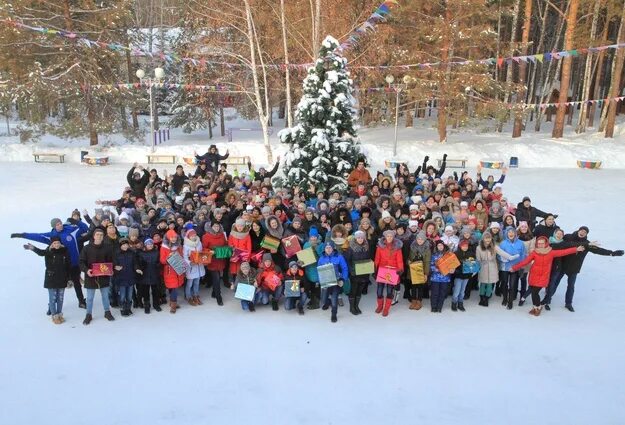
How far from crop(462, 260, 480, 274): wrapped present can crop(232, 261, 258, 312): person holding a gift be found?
3.13 m

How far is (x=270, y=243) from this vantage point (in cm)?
789

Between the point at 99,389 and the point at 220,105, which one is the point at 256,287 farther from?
the point at 220,105

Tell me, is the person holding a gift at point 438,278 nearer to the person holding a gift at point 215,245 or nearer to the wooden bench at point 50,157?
the person holding a gift at point 215,245

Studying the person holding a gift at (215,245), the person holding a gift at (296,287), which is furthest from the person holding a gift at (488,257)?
the person holding a gift at (215,245)

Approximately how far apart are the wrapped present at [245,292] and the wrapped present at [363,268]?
1.55 meters

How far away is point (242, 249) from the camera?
7766 mm

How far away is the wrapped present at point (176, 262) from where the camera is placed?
725 centimetres

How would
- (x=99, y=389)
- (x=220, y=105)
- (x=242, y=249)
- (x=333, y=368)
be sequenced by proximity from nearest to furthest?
(x=99, y=389)
(x=333, y=368)
(x=242, y=249)
(x=220, y=105)

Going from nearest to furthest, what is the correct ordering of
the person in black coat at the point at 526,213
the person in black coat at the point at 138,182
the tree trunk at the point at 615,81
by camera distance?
the person in black coat at the point at 526,213
the person in black coat at the point at 138,182
the tree trunk at the point at 615,81

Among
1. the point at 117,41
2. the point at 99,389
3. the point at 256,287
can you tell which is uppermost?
the point at 117,41

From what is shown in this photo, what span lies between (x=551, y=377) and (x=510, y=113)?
21.1 meters

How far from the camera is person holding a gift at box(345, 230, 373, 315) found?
737 centimetres

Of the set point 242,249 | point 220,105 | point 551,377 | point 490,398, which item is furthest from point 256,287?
point 220,105

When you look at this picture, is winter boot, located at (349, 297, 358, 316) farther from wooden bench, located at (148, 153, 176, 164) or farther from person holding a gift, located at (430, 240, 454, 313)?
wooden bench, located at (148, 153, 176, 164)
